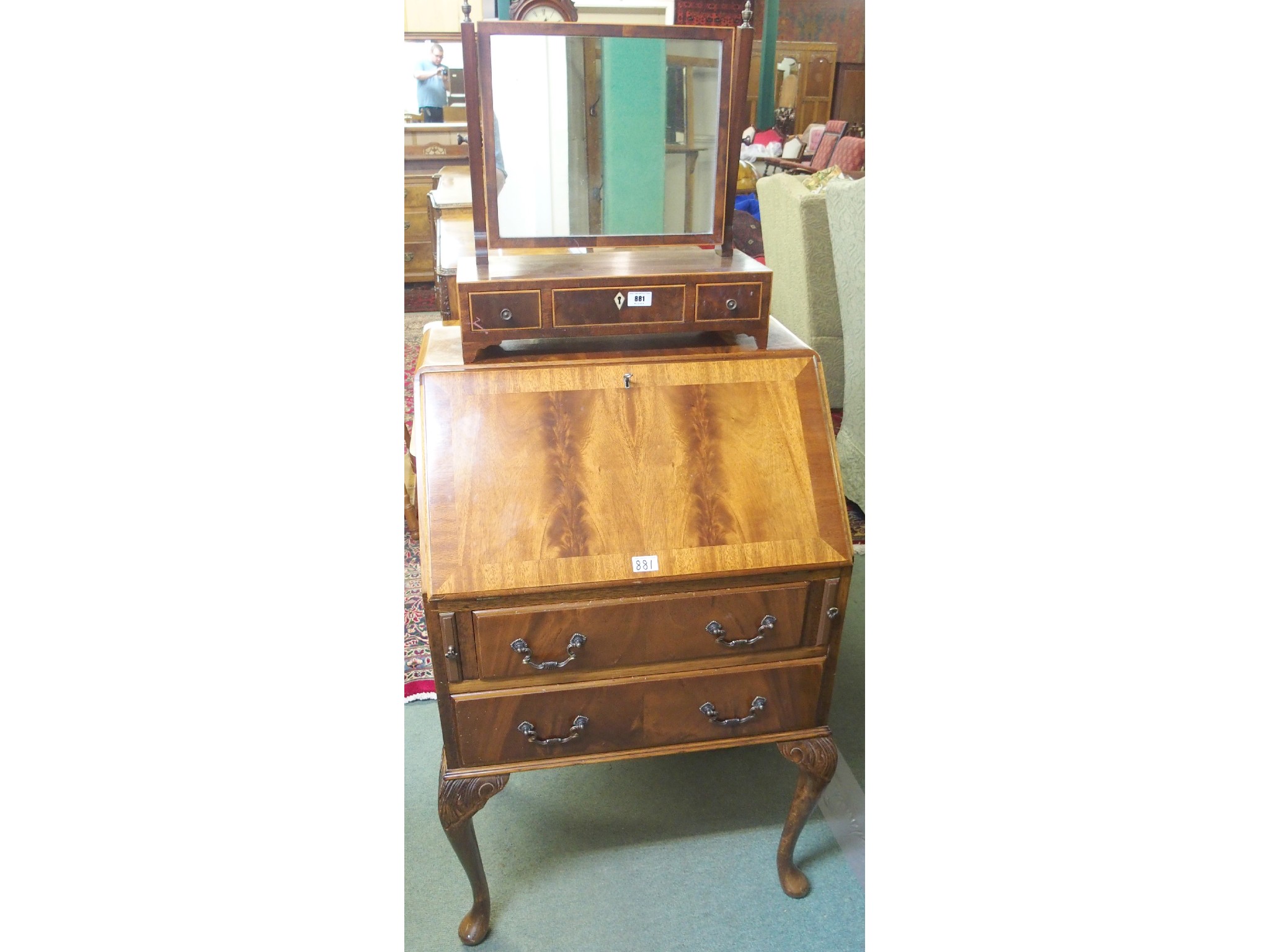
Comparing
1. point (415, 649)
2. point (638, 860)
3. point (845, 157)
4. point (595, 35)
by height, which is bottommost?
point (638, 860)

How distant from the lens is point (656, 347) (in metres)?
1.67

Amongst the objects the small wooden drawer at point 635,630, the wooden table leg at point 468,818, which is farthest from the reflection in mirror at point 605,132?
the wooden table leg at point 468,818

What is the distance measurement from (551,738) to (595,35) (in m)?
1.23

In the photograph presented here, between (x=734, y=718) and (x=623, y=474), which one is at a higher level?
(x=623, y=474)

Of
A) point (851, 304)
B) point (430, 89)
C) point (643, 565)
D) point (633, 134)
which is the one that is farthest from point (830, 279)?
point (430, 89)

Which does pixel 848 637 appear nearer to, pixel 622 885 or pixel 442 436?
pixel 622 885

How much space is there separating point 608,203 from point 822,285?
228 cm

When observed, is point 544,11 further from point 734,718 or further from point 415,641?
point 415,641

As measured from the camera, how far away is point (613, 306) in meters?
1.55

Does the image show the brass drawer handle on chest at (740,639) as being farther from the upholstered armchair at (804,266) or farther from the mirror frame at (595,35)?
the upholstered armchair at (804,266)

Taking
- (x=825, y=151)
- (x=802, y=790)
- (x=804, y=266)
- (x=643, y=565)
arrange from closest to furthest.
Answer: (x=643, y=565), (x=802, y=790), (x=804, y=266), (x=825, y=151)

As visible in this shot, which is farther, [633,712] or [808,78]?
[808,78]

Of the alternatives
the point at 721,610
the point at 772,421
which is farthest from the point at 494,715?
the point at 772,421

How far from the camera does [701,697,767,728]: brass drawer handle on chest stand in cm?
157
